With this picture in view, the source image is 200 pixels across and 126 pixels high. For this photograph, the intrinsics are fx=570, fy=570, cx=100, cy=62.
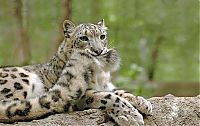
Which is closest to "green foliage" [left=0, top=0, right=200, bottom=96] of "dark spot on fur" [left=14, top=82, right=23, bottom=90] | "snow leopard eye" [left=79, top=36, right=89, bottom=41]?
"snow leopard eye" [left=79, top=36, right=89, bottom=41]

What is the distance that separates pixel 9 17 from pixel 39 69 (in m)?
6.13

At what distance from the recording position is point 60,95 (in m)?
3.88

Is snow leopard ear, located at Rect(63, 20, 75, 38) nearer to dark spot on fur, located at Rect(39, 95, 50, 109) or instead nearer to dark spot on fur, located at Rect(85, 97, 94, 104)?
dark spot on fur, located at Rect(85, 97, 94, 104)

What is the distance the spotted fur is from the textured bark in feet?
0.20

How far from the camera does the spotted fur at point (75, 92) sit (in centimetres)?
390

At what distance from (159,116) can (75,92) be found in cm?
75

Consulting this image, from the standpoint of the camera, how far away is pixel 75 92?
3857 millimetres

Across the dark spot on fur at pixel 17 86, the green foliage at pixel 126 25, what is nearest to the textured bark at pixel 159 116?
Result: the dark spot on fur at pixel 17 86

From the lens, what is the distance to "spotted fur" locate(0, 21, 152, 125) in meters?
3.90

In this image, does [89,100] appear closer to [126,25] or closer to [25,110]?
[25,110]

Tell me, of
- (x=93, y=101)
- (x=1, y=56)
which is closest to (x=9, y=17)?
(x=1, y=56)

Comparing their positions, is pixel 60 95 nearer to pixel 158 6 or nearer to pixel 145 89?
pixel 145 89

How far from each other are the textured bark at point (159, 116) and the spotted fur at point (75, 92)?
0.20 ft

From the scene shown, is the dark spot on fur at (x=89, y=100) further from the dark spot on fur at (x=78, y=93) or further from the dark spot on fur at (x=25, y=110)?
the dark spot on fur at (x=25, y=110)
